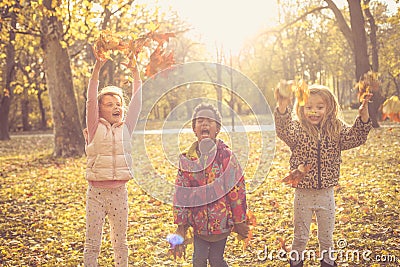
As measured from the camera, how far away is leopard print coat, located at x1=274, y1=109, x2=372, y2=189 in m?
4.12

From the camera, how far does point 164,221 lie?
7207mm

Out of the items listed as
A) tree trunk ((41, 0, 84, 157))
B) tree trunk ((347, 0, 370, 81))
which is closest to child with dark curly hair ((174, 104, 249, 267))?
tree trunk ((41, 0, 84, 157))

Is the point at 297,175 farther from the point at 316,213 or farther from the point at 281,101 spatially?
the point at 281,101

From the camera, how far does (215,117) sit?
3.77 metres

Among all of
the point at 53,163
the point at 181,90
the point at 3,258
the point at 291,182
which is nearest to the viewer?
the point at 291,182

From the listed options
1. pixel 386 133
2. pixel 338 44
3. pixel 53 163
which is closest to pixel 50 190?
pixel 53 163

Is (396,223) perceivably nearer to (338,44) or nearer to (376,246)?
(376,246)

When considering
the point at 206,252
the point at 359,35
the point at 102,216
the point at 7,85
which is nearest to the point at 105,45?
the point at 102,216

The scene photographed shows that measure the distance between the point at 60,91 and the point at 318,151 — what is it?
12294 mm

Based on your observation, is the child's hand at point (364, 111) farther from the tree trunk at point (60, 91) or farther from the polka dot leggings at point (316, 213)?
the tree trunk at point (60, 91)

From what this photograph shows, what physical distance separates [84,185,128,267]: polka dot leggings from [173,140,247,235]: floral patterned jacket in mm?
612

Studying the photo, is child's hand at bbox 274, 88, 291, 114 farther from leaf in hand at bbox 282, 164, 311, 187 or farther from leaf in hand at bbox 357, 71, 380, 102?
leaf in hand at bbox 357, 71, 380, 102

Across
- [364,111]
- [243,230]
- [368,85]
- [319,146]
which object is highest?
[368,85]

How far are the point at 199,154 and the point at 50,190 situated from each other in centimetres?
724
